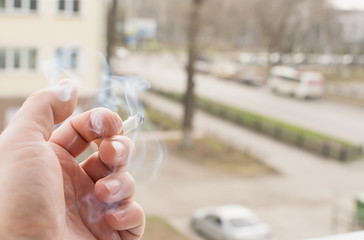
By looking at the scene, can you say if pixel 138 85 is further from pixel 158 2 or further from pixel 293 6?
pixel 158 2

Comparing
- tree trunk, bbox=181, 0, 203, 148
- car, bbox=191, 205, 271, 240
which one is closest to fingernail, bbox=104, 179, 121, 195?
car, bbox=191, 205, 271, 240

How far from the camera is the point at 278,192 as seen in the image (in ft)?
15.1

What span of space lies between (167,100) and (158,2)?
6.11m

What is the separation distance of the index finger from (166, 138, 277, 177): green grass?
4564mm

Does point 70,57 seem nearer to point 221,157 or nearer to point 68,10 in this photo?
point 68,10

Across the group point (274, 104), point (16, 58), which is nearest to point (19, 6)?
point (16, 58)

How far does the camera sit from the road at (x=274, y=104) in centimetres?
727

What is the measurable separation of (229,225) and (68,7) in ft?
8.57

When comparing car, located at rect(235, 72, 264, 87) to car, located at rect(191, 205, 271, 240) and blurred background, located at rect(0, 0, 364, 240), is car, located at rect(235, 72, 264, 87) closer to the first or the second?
blurred background, located at rect(0, 0, 364, 240)

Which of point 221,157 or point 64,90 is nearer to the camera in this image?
point 64,90

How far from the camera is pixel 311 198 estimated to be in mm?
4473

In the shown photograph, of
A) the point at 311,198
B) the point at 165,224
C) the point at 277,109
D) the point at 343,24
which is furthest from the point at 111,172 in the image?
the point at 343,24

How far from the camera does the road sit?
727 centimetres

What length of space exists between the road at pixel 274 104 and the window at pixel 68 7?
1.74m
